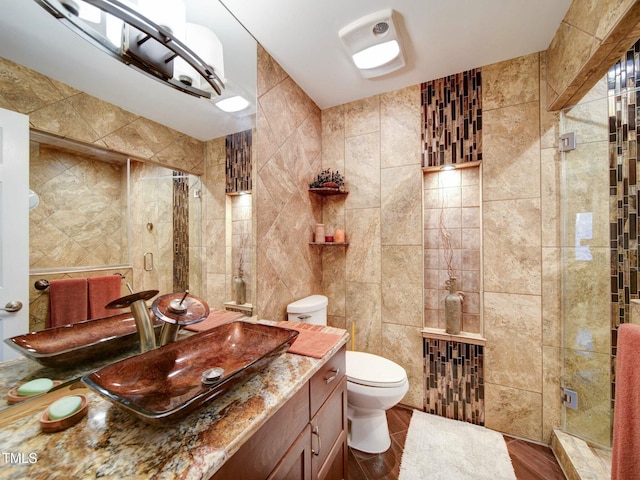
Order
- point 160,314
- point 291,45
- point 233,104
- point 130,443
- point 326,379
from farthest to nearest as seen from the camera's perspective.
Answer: point 291,45
point 233,104
point 326,379
point 160,314
point 130,443

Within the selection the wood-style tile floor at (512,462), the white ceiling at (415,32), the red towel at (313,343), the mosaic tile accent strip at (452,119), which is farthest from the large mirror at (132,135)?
the mosaic tile accent strip at (452,119)

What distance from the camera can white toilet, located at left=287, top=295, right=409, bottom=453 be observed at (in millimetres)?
1509

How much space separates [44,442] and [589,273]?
98.4 inches

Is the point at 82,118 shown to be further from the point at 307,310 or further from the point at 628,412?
the point at 628,412

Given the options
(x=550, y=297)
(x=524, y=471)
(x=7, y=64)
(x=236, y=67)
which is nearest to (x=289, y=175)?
(x=236, y=67)

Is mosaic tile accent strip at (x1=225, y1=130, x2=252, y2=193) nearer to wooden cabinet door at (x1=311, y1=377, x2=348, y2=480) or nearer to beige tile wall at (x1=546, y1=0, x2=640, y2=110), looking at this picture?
wooden cabinet door at (x1=311, y1=377, x2=348, y2=480)

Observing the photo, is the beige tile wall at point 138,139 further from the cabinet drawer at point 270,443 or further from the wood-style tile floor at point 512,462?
the wood-style tile floor at point 512,462

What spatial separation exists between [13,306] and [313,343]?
0.99 metres

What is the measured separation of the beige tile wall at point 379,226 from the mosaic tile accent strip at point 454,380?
8 centimetres

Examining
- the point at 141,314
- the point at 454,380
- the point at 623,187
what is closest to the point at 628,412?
the point at 454,380

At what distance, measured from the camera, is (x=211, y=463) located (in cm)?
53

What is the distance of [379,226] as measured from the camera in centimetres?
218

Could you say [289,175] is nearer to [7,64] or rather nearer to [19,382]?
[7,64]

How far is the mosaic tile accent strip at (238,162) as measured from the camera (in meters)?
1.41
